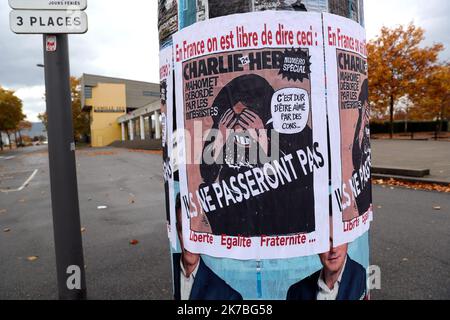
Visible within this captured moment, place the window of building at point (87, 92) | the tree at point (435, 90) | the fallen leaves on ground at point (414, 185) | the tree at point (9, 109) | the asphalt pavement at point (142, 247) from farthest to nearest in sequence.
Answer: the window of building at point (87, 92), the tree at point (9, 109), the tree at point (435, 90), the fallen leaves on ground at point (414, 185), the asphalt pavement at point (142, 247)

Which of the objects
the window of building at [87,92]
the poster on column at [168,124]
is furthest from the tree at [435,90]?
the window of building at [87,92]

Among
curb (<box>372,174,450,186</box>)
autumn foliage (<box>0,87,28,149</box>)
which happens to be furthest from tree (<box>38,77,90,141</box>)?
curb (<box>372,174,450,186</box>)

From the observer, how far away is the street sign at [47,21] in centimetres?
258

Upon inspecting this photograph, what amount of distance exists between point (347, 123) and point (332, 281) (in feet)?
2.86

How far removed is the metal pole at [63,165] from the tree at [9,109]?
175 feet

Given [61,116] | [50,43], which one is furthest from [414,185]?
[50,43]

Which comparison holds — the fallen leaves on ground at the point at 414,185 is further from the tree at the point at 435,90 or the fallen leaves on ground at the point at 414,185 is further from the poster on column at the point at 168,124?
the tree at the point at 435,90

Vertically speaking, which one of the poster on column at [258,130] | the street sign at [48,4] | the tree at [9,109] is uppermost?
the tree at [9,109]

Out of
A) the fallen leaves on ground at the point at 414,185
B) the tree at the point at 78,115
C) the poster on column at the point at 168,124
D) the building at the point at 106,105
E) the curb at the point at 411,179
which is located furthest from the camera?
the tree at the point at 78,115

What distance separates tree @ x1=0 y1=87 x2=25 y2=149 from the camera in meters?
47.0

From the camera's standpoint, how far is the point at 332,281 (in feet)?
5.82

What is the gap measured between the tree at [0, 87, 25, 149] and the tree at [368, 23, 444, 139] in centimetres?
4863

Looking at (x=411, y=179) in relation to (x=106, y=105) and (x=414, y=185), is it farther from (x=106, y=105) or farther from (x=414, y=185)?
(x=106, y=105)

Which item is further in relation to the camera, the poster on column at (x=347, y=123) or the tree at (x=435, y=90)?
the tree at (x=435, y=90)
